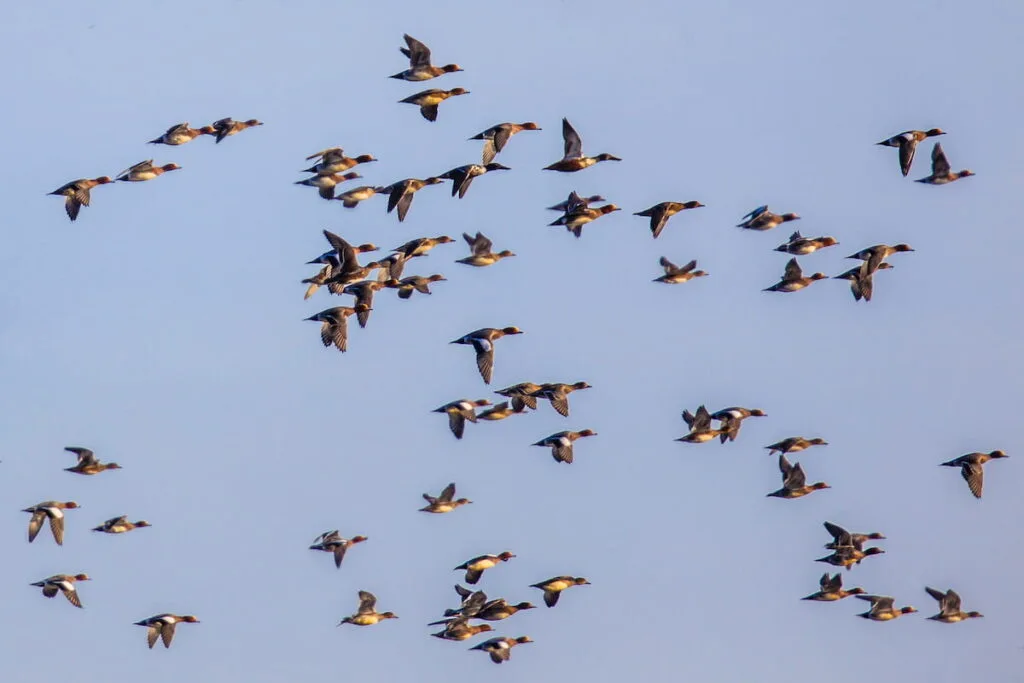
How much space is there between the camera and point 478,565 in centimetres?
5925

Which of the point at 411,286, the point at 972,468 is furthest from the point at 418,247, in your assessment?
the point at 972,468

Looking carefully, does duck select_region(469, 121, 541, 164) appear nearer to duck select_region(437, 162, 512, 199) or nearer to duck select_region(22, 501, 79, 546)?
duck select_region(437, 162, 512, 199)

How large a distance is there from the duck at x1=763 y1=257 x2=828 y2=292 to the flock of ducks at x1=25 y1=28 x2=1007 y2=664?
0.9 inches

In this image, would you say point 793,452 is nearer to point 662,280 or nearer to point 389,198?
point 662,280

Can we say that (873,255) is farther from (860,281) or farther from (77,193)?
(77,193)

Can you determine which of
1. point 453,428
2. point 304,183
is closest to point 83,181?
point 304,183

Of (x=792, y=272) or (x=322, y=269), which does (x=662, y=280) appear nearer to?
(x=792, y=272)

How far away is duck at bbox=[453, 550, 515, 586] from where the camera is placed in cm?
5903

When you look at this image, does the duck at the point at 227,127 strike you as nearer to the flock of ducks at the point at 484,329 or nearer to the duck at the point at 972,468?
the flock of ducks at the point at 484,329

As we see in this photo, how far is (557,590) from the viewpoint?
193ft

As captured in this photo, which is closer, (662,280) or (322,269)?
(322,269)

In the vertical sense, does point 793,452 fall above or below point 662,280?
below

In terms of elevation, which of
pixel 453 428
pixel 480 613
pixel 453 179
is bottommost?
pixel 480 613

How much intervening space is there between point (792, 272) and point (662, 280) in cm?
322
